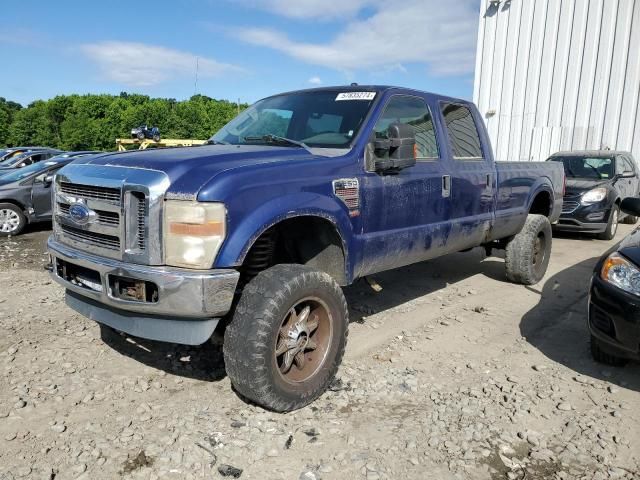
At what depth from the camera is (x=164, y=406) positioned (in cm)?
320

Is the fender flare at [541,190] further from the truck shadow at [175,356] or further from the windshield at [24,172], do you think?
the windshield at [24,172]

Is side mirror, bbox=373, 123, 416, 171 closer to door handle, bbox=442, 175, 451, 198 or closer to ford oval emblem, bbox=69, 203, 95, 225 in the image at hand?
door handle, bbox=442, 175, 451, 198

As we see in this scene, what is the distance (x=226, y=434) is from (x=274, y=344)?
1.85 feet

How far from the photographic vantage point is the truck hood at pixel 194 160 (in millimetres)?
2754

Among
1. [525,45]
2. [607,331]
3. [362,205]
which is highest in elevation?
[525,45]

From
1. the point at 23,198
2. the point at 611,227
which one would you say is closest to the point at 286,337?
the point at 23,198

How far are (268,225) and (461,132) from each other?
279 cm

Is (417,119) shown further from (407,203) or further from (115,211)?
(115,211)

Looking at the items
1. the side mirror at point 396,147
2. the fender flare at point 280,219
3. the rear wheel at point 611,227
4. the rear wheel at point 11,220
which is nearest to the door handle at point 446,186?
the side mirror at point 396,147

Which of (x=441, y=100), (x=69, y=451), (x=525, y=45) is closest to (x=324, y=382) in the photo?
(x=69, y=451)

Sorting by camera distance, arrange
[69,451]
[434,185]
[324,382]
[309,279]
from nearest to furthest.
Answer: [69,451]
[309,279]
[324,382]
[434,185]

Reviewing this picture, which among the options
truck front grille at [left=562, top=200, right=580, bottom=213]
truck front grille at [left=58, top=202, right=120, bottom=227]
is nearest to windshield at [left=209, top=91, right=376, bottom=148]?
truck front grille at [left=58, top=202, right=120, bottom=227]

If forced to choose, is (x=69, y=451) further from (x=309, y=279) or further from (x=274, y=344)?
(x=309, y=279)

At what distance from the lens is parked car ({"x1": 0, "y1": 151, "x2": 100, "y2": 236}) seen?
9.38 m
